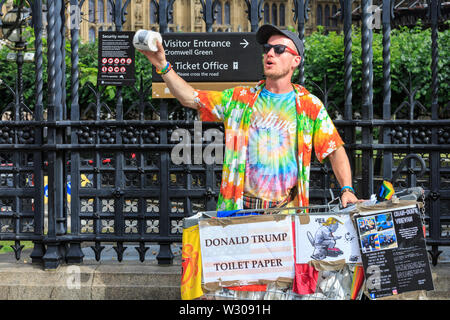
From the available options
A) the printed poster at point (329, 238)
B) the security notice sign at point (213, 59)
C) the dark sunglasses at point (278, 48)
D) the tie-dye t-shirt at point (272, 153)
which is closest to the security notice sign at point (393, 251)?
the printed poster at point (329, 238)

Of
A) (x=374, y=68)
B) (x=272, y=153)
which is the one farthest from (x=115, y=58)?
(x=374, y=68)

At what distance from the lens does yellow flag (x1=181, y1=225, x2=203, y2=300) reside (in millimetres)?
4297

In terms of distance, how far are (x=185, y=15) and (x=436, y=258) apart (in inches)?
2770

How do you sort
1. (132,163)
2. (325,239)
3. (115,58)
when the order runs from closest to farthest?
(325,239) < (115,58) < (132,163)

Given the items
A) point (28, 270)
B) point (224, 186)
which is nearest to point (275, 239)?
point (224, 186)

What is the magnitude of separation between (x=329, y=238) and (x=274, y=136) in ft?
2.48

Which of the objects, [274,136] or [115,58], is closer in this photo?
[274,136]

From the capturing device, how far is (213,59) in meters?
6.57

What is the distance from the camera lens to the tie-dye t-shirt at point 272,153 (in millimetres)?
4539

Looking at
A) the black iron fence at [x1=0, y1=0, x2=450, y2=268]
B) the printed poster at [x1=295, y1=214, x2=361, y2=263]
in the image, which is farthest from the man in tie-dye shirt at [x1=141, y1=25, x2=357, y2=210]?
the black iron fence at [x1=0, y1=0, x2=450, y2=268]

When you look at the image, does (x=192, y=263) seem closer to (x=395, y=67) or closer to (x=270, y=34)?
(x=270, y=34)

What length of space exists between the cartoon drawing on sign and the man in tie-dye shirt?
0.31 metres

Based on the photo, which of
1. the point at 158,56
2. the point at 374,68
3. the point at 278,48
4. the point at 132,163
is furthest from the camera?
the point at 374,68

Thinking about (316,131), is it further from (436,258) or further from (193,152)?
(436,258)
